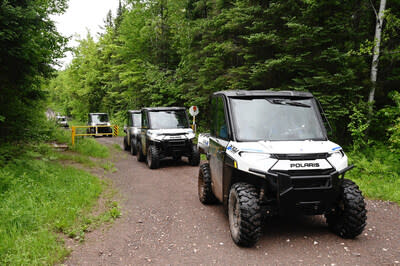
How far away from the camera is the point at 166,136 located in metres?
10.9

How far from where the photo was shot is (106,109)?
4266 cm

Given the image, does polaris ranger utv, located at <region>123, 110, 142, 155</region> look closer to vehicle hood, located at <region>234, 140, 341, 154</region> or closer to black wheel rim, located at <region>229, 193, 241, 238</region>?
black wheel rim, located at <region>229, 193, 241, 238</region>

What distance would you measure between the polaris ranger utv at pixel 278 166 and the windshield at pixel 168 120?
648cm

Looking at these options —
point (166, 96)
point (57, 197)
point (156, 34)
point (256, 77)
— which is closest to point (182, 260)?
point (57, 197)

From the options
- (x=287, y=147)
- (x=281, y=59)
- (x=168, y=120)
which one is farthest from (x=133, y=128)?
(x=287, y=147)

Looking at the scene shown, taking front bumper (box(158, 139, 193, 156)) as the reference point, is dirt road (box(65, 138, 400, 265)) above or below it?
below

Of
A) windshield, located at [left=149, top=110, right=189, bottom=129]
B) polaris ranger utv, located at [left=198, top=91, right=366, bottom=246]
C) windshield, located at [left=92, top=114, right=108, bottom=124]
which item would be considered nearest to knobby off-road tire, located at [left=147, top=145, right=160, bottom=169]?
windshield, located at [left=149, top=110, right=189, bottom=129]

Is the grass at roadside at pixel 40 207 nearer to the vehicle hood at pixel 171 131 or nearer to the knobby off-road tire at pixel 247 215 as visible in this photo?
the knobby off-road tire at pixel 247 215

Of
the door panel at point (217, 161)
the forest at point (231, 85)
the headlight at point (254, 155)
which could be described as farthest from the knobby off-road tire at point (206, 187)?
the headlight at point (254, 155)

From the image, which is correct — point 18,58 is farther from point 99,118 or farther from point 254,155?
point 99,118

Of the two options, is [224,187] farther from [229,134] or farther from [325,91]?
[325,91]

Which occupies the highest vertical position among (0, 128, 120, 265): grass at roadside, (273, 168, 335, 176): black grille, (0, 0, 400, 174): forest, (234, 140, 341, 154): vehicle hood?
(0, 0, 400, 174): forest

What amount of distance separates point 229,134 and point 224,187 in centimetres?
93

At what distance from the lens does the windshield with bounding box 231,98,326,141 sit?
4699 mm
